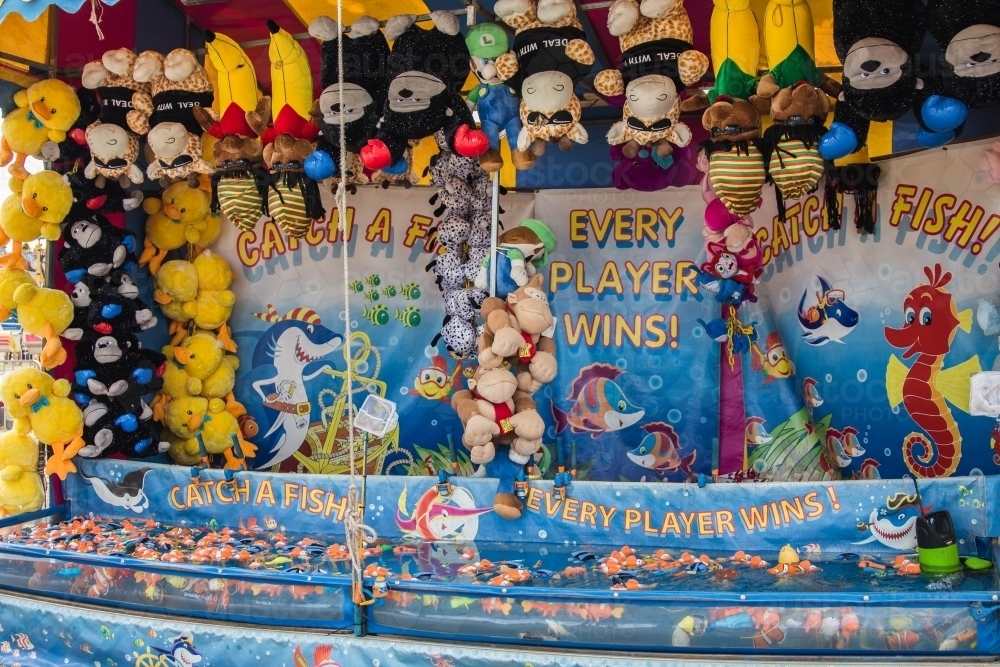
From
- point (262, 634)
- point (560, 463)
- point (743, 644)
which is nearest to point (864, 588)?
point (743, 644)

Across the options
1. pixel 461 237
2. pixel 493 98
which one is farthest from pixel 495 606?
pixel 493 98

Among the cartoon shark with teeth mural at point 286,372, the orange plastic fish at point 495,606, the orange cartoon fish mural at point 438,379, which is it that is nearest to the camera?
the orange plastic fish at point 495,606

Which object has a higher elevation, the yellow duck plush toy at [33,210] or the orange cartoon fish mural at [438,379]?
the yellow duck plush toy at [33,210]

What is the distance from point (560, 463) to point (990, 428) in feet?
6.55

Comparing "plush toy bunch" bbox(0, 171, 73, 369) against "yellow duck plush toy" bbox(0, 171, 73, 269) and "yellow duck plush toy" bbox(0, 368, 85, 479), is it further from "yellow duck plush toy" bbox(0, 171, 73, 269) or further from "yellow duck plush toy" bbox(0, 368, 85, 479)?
"yellow duck plush toy" bbox(0, 368, 85, 479)

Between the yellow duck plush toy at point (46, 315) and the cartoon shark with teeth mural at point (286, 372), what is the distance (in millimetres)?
1051

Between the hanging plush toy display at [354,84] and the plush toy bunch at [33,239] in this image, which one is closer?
the hanging plush toy display at [354,84]

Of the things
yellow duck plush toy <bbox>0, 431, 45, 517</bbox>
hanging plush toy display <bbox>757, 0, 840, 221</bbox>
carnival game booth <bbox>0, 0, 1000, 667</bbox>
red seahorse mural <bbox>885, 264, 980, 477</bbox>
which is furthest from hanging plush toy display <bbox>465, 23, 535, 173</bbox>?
yellow duck plush toy <bbox>0, 431, 45, 517</bbox>

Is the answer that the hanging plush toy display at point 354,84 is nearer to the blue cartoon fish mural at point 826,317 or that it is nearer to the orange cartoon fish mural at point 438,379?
the orange cartoon fish mural at point 438,379

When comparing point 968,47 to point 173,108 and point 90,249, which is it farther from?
point 90,249

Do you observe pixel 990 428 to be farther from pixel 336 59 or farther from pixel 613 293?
pixel 336 59

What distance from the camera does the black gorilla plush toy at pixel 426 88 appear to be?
3.97 meters

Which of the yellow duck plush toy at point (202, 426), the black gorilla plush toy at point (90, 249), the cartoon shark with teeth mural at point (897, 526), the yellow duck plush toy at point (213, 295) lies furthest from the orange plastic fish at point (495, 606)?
the black gorilla plush toy at point (90, 249)

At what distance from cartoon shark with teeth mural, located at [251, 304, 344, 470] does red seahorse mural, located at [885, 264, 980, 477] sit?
2868 mm
